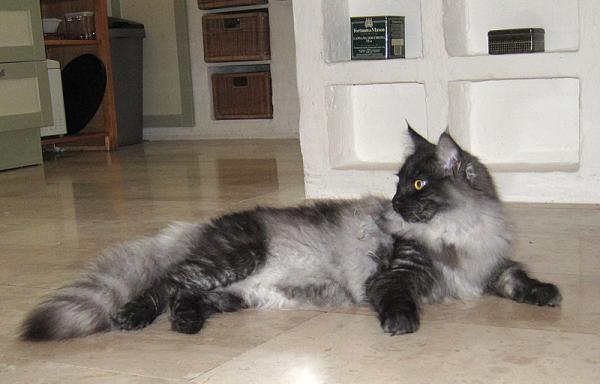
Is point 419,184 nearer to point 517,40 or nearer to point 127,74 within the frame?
point 517,40

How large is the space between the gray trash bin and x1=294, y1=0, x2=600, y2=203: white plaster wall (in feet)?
11.5

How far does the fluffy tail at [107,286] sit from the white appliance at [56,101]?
4349 mm

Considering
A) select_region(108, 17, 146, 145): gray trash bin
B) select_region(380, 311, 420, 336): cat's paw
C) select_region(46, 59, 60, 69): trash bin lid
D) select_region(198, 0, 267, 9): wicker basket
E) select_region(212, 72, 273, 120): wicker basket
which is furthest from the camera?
select_region(108, 17, 146, 145): gray trash bin

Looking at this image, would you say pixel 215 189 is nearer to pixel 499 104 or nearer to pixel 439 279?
pixel 499 104

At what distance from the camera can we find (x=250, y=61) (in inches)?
272

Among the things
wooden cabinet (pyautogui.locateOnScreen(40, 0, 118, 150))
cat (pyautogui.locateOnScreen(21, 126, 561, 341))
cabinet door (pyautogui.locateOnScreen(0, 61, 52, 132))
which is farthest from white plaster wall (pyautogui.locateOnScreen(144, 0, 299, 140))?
cat (pyautogui.locateOnScreen(21, 126, 561, 341))

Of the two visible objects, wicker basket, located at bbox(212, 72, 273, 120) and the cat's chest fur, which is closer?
the cat's chest fur

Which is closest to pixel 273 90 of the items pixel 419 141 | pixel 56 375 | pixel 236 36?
pixel 236 36

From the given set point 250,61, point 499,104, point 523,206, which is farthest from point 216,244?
point 250,61

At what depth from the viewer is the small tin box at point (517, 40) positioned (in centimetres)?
341

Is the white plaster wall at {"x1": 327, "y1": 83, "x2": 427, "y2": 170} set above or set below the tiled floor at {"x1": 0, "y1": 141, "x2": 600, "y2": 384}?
above

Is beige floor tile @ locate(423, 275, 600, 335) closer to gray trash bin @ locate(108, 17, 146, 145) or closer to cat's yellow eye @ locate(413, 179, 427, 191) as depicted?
cat's yellow eye @ locate(413, 179, 427, 191)

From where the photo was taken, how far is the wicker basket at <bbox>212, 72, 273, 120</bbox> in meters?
6.86

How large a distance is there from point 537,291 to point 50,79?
508 centimetres
